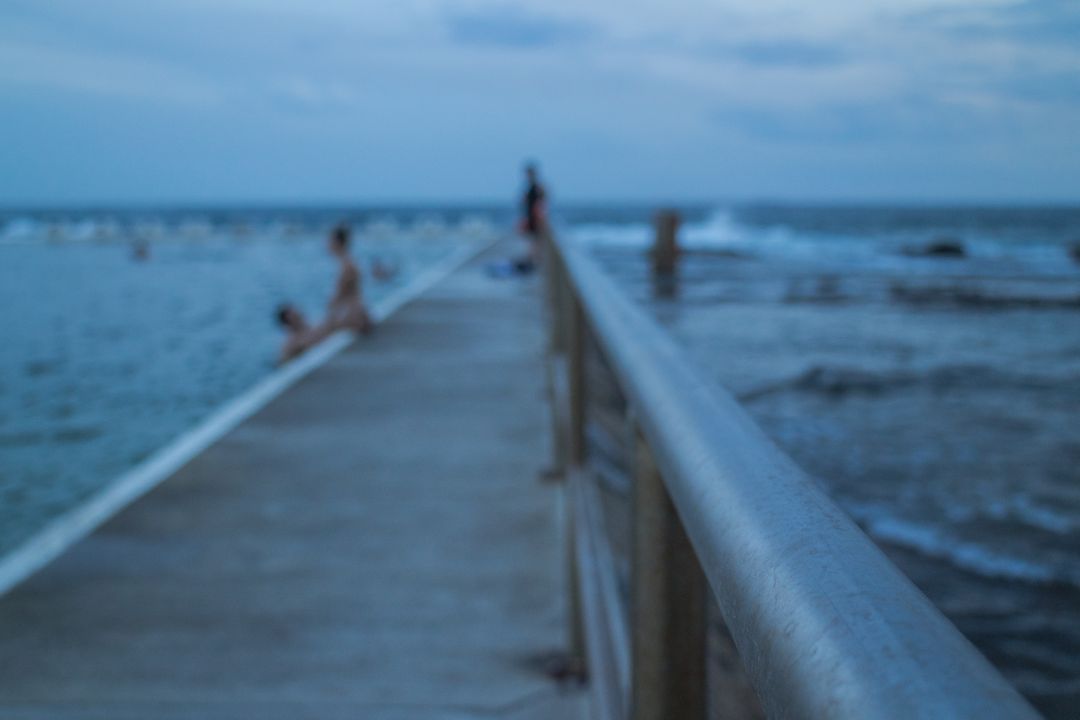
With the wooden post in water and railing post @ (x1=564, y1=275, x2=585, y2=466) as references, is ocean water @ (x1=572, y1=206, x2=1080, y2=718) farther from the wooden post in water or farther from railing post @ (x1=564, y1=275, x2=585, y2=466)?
the wooden post in water

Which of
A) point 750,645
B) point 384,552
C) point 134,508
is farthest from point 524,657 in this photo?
point 750,645

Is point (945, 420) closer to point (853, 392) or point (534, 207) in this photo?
point (853, 392)

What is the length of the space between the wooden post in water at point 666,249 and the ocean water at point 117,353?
6.44 meters

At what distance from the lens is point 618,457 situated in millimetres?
5973

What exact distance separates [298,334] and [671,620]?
31.2 ft

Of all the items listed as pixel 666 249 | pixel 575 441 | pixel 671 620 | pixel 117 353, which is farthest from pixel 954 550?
pixel 666 249

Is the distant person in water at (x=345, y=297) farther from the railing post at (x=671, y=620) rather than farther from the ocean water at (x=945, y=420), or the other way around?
the railing post at (x=671, y=620)

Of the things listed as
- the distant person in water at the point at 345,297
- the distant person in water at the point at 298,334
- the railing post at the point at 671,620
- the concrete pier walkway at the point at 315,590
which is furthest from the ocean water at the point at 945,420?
the distant person in water at the point at 298,334

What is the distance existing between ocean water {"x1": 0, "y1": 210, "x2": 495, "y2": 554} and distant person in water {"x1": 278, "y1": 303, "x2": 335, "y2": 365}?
A: 749mm

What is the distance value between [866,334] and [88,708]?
12.3 m

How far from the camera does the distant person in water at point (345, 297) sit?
367 inches

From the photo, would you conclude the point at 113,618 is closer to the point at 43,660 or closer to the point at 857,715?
the point at 43,660

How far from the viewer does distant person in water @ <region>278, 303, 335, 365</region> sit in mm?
9664

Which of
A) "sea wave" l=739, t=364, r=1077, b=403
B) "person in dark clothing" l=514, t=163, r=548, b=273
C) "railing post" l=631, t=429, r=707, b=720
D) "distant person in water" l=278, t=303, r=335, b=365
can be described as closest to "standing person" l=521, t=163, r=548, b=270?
"person in dark clothing" l=514, t=163, r=548, b=273
